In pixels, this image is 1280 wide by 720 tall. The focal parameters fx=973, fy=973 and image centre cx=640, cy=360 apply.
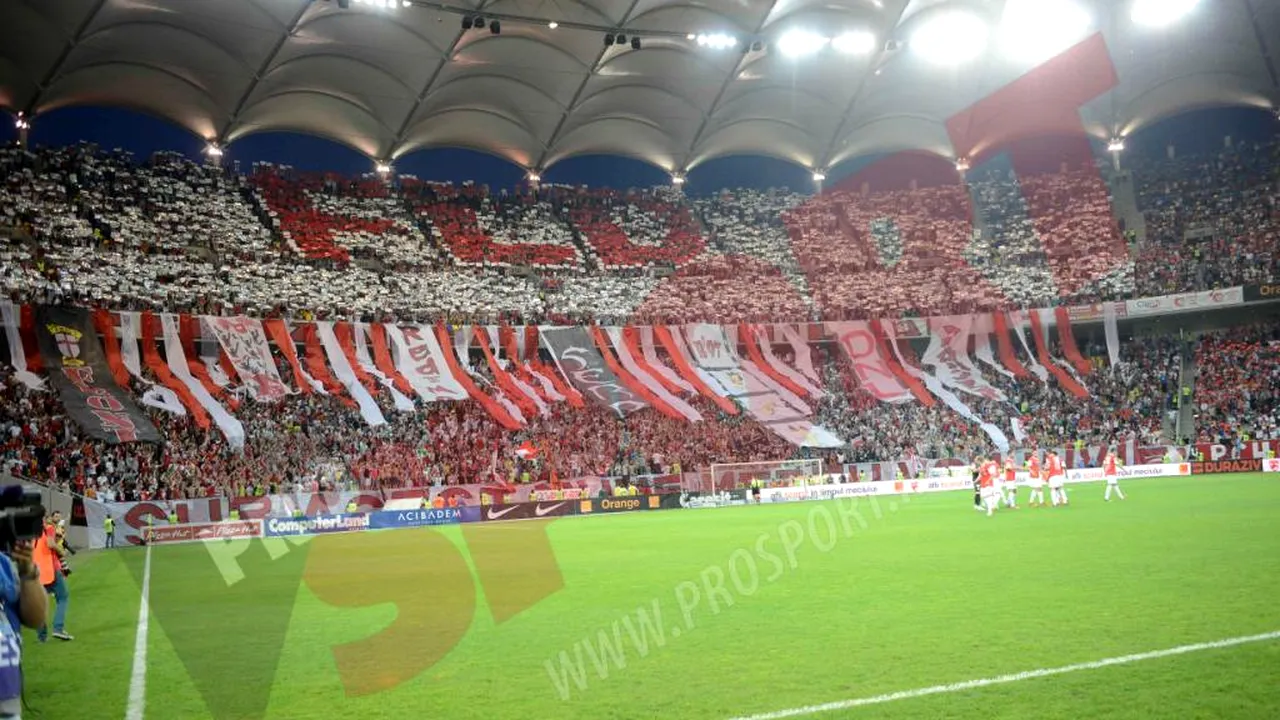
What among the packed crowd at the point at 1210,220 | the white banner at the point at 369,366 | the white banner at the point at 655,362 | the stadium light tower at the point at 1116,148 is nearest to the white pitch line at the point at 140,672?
the white banner at the point at 369,366

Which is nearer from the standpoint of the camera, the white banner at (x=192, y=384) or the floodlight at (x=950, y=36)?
the white banner at (x=192, y=384)

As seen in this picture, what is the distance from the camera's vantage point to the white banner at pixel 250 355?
42.8m

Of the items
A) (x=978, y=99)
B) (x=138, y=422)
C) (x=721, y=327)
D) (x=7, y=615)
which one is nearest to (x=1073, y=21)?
(x=978, y=99)

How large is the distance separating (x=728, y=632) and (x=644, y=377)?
40.1 metres

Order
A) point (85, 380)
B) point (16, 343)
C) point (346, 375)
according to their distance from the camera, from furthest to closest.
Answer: point (346, 375) → point (85, 380) → point (16, 343)

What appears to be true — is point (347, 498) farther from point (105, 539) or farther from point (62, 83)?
point (62, 83)

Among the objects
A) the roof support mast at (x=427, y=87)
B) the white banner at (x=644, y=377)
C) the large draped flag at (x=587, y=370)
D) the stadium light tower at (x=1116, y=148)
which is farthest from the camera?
the stadium light tower at (x=1116, y=148)

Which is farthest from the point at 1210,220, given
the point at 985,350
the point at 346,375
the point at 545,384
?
the point at 346,375

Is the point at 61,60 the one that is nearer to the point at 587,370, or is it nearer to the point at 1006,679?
the point at 587,370

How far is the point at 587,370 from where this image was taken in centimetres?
5100

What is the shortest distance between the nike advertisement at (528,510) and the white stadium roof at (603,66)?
2323 cm

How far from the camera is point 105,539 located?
3416 centimetres

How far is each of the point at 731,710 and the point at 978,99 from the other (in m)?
62.1

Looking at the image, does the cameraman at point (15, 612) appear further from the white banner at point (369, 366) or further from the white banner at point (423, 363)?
the white banner at point (423, 363)
